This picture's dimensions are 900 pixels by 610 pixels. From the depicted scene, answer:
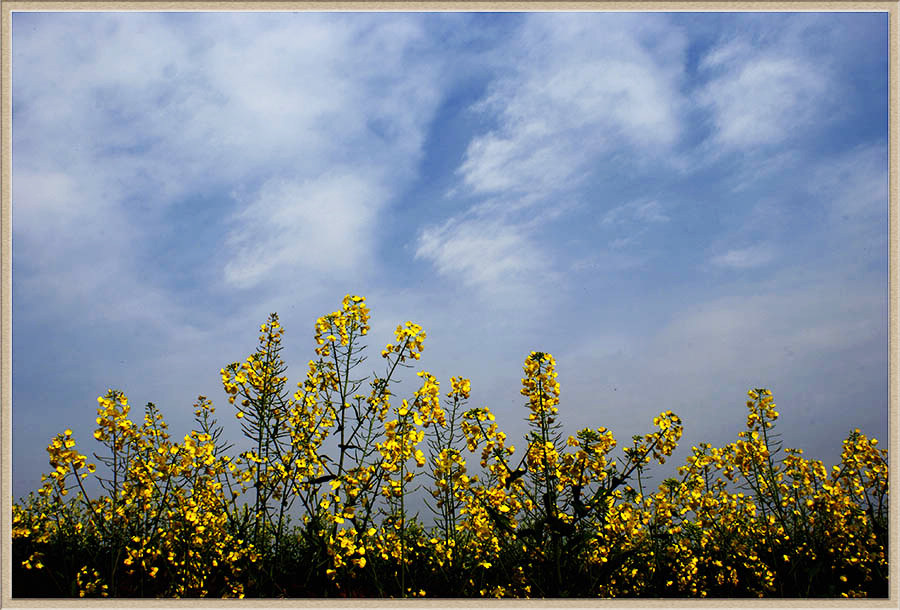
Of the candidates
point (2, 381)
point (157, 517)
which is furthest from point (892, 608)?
point (2, 381)

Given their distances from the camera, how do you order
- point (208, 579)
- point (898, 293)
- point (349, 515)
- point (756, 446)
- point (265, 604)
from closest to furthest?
point (265, 604), point (349, 515), point (898, 293), point (208, 579), point (756, 446)

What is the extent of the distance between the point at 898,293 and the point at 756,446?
147 cm

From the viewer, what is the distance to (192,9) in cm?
371

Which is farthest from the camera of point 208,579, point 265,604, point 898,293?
point 208,579

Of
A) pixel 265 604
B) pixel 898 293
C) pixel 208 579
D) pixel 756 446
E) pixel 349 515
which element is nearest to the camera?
pixel 265 604

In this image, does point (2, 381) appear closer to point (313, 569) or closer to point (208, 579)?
point (208, 579)

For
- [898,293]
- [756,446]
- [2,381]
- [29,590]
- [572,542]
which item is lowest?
[29,590]

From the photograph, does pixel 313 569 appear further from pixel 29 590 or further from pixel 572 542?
pixel 29 590

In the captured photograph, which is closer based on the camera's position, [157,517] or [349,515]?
[349,515]

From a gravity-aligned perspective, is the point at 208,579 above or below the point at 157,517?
below

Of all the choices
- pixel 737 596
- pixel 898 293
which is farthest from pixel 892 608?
pixel 898 293

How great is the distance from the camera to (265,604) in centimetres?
321

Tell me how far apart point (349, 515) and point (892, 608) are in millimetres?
3383

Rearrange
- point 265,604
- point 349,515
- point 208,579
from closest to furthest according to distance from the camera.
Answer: point 265,604 → point 349,515 → point 208,579
